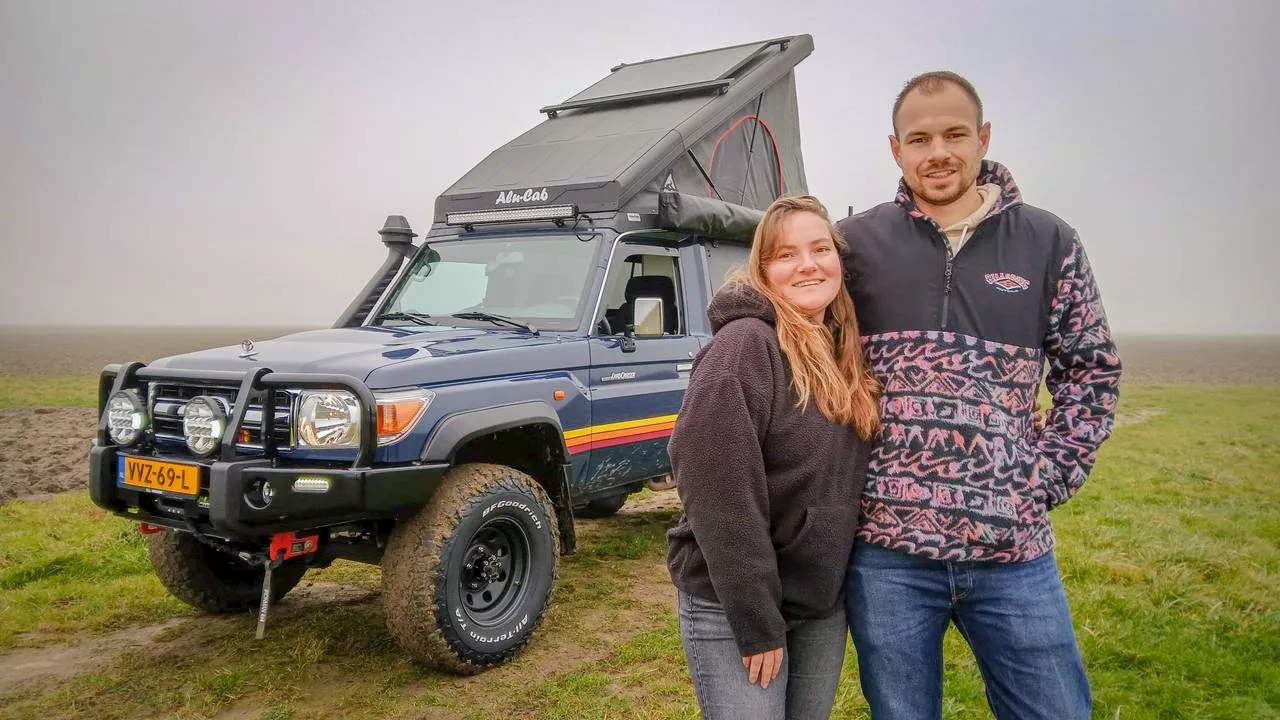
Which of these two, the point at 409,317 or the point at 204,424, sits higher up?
the point at 409,317

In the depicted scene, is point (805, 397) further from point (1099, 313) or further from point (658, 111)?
point (658, 111)

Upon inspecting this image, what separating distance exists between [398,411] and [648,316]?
1.97 metres

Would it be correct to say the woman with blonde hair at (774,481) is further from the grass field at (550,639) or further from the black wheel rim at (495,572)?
the black wheel rim at (495,572)

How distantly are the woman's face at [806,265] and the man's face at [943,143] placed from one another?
0.94 ft

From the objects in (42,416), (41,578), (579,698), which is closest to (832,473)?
(579,698)

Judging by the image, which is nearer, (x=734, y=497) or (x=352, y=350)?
(x=734, y=497)

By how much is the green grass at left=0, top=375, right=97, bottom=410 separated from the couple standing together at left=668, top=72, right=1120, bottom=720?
1582cm

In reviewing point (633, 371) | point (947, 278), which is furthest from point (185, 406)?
point (947, 278)

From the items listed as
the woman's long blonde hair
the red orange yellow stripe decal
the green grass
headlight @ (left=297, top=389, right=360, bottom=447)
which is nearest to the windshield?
the red orange yellow stripe decal

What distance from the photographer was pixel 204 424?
3.70m

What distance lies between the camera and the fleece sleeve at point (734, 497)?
6.28 feet

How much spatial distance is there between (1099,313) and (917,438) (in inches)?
22.6

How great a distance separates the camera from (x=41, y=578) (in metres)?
5.53

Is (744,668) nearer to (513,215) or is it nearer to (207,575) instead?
(207,575)
